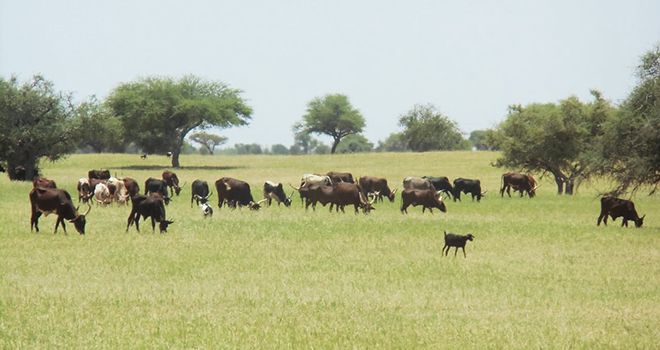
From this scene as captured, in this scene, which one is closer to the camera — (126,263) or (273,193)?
(126,263)

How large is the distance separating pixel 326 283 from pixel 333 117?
120580 millimetres

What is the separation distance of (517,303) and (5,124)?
164ft

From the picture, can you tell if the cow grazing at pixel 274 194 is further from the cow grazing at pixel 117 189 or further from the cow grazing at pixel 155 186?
the cow grazing at pixel 117 189

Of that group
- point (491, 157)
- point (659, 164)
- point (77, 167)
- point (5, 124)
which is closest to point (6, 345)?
point (659, 164)

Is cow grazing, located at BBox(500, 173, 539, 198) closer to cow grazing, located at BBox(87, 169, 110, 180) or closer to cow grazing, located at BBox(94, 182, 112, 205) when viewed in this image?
cow grazing, located at BBox(87, 169, 110, 180)

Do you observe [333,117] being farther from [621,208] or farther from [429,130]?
[621,208]

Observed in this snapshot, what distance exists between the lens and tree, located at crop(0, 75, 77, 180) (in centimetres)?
6016

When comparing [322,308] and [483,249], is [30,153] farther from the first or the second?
[322,308]

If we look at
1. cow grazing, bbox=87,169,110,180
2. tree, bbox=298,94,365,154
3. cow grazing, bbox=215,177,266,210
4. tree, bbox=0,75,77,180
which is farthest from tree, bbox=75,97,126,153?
tree, bbox=298,94,365,154

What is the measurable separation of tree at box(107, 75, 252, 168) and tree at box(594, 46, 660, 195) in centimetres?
5662

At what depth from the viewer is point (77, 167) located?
297ft

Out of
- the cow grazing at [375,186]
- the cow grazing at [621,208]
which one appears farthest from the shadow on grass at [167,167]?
the cow grazing at [621,208]

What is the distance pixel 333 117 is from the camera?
139m

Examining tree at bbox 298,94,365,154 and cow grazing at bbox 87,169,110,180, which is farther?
tree at bbox 298,94,365,154
